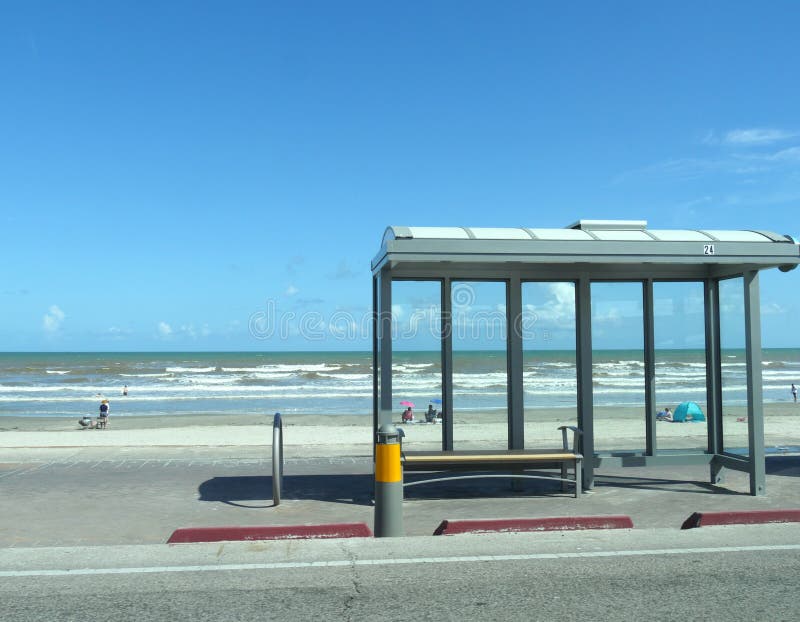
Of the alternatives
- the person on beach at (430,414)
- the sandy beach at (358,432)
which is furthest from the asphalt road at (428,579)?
the person on beach at (430,414)

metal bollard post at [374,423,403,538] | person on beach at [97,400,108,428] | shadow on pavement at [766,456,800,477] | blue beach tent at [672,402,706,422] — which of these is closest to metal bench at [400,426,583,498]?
metal bollard post at [374,423,403,538]

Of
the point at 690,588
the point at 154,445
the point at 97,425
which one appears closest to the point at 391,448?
the point at 690,588

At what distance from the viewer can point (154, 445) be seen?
1487cm

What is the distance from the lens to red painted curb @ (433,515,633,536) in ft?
23.3

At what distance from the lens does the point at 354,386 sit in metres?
42.3

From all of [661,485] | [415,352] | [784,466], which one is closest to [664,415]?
[661,485]

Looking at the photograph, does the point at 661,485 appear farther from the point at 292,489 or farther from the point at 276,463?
the point at 276,463

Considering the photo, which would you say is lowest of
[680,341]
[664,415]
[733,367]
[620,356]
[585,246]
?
[664,415]

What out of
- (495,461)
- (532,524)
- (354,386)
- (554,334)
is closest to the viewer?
(532,524)

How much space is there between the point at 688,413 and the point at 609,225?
10.2 feet

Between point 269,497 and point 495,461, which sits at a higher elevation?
point 495,461

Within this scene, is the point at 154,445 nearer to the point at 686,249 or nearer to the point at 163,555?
the point at 163,555

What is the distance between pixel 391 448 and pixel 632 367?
14.4 ft

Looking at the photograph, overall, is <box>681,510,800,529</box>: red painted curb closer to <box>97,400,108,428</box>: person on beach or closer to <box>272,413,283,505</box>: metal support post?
<box>272,413,283,505</box>: metal support post
